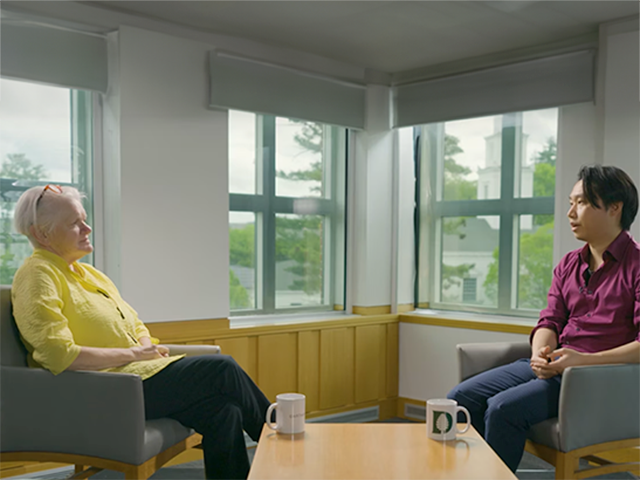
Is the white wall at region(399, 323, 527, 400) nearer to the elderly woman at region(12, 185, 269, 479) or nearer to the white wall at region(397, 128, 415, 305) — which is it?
the white wall at region(397, 128, 415, 305)

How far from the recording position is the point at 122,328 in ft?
8.07

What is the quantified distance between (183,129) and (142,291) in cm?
88

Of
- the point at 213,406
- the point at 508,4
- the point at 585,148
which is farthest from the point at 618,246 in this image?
the point at 213,406

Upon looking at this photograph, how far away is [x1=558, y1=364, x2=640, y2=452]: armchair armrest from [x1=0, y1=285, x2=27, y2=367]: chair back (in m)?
1.88

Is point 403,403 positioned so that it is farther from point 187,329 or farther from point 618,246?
point 618,246

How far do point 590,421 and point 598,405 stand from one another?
64 mm

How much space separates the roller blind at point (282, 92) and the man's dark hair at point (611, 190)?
1867 mm

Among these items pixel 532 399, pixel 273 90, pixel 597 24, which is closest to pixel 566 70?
pixel 597 24

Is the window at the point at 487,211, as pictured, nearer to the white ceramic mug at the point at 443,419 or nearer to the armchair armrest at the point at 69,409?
the white ceramic mug at the point at 443,419

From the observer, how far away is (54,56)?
120 inches

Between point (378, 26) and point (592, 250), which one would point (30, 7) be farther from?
point (592, 250)

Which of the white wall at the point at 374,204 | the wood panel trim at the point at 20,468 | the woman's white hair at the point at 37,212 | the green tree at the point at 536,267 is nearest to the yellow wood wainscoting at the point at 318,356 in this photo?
the white wall at the point at 374,204

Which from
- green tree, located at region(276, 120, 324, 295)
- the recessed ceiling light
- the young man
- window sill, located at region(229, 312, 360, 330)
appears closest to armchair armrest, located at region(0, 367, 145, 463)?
the young man

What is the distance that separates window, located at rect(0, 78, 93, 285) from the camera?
10.1 feet
